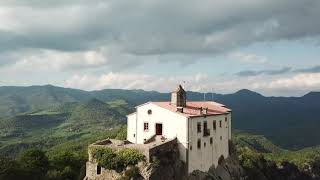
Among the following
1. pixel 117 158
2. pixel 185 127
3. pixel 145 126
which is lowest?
pixel 117 158

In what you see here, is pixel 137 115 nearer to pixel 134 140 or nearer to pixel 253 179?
pixel 134 140

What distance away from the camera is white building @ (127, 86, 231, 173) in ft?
214

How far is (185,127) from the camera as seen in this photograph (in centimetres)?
6475

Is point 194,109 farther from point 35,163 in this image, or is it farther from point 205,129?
point 35,163

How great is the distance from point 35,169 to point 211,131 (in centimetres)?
3681

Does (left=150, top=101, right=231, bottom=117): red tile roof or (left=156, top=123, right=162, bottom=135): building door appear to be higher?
(left=150, top=101, right=231, bottom=117): red tile roof

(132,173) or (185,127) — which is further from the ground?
(185,127)

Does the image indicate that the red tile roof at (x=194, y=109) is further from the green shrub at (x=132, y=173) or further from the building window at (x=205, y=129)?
the green shrub at (x=132, y=173)

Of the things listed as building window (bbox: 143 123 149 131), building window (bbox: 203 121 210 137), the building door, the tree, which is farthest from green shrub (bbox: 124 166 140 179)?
the tree

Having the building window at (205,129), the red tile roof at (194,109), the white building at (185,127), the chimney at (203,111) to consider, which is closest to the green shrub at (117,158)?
the white building at (185,127)

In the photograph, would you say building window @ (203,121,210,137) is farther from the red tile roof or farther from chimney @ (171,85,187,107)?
chimney @ (171,85,187,107)

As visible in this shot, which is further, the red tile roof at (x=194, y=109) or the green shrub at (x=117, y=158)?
the red tile roof at (x=194, y=109)

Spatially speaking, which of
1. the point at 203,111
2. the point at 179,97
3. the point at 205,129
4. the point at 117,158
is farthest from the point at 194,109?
the point at 117,158

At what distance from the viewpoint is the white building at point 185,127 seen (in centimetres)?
6538
